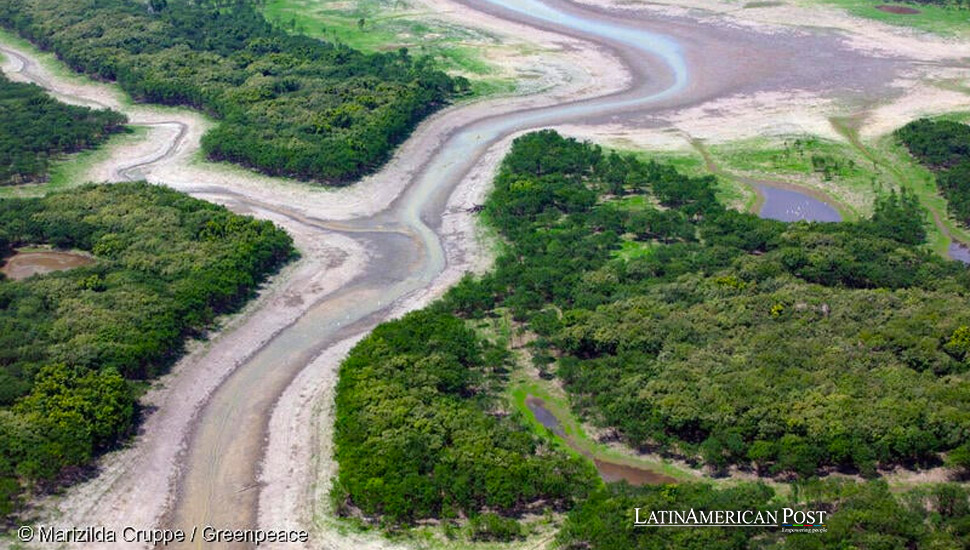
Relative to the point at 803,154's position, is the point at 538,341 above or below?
below

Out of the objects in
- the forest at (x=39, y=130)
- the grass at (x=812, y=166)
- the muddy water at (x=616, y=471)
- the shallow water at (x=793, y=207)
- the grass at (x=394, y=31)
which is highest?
the grass at (x=394, y=31)

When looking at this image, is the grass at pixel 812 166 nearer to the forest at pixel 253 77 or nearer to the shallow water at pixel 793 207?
the shallow water at pixel 793 207

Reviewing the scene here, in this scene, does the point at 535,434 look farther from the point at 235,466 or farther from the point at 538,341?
the point at 235,466

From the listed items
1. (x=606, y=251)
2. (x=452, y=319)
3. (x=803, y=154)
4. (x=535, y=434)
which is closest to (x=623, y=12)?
(x=803, y=154)

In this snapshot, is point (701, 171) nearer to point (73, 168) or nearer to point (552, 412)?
point (552, 412)

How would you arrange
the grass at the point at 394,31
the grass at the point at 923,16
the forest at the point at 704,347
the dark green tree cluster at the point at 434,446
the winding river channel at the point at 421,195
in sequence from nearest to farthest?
the dark green tree cluster at the point at 434,446, the forest at the point at 704,347, the winding river channel at the point at 421,195, the grass at the point at 394,31, the grass at the point at 923,16

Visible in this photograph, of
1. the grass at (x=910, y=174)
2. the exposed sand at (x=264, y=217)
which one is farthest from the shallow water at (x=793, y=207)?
the exposed sand at (x=264, y=217)

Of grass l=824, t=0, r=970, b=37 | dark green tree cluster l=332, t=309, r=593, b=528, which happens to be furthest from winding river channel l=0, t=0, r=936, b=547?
grass l=824, t=0, r=970, b=37

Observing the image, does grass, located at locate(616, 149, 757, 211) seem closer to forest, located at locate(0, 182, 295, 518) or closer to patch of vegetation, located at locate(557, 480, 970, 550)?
forest, located at locate(0, 182, 295, 518)
